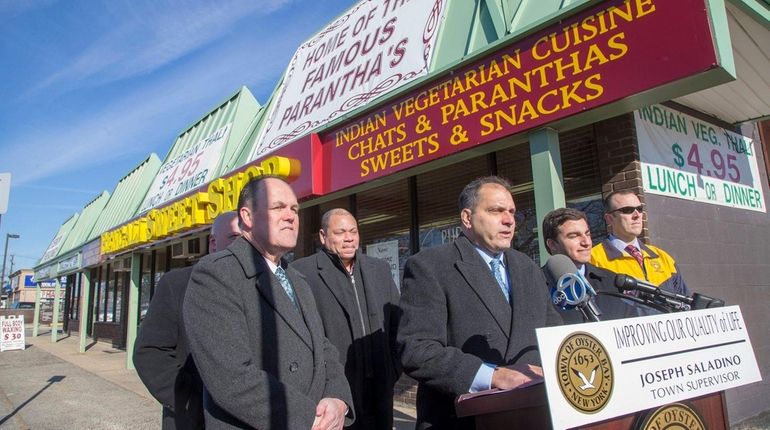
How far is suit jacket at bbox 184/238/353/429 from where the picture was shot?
6.07 feet

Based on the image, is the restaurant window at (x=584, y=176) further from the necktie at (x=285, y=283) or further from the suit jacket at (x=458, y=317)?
the necktie at (x=285, y=283)

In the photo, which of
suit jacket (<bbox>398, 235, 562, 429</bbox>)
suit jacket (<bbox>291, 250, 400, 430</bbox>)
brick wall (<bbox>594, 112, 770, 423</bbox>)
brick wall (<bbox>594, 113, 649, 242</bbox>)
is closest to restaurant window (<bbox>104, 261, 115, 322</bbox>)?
suit jacket (<bbox>291, 250, 400, 430</bbox>)

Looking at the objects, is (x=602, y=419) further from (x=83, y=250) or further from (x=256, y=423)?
(x=83, y=250)

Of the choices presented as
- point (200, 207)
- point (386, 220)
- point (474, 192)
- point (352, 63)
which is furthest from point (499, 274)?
point (200, 207)

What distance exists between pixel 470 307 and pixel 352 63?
19.1ft

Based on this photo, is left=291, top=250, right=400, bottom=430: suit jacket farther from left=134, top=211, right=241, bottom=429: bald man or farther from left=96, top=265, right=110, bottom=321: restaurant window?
left=96, top=265, right=110, bottom=321: restaurant window

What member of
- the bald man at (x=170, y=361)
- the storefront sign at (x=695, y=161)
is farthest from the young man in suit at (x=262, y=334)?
the storefront sign at (x=695, y=161)

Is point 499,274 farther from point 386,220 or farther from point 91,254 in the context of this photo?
point 91,254

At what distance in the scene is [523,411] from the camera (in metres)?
1.66

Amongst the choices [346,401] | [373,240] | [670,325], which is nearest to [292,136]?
[373,240]

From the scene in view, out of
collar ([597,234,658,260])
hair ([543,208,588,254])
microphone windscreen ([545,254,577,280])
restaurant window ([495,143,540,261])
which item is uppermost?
restaurant window ([495,143,540,261])

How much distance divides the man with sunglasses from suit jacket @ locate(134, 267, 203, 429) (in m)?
2.64

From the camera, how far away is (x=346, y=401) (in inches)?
90.6

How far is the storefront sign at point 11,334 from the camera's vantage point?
1660 cm
